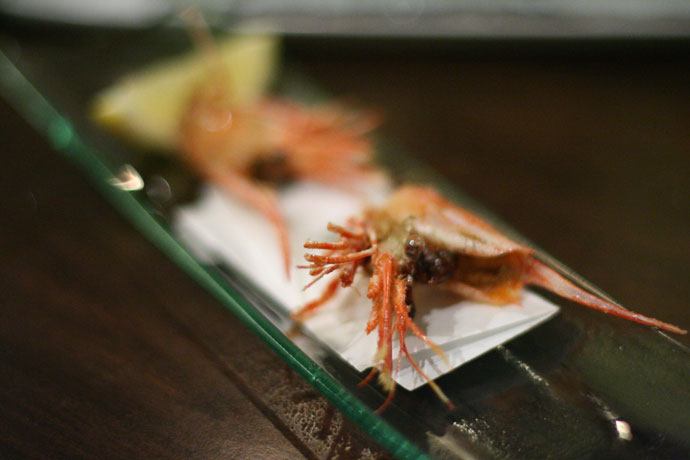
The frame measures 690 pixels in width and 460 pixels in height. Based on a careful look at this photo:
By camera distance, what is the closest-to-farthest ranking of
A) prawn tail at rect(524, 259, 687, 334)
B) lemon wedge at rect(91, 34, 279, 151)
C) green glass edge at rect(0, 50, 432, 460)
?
1. green glass edge at rect(0, 50, 432, 460)
2. prawn tail at rect(524, 259, 687, 334)
3. lemon wedge at rect(91, 34, 279, 151)

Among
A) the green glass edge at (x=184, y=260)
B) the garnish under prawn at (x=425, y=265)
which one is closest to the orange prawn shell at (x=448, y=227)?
the garnish under prawn at (x=425, y=265)

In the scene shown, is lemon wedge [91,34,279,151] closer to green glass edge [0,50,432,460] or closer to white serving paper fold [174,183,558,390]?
green glass edge [0,50,432,460]

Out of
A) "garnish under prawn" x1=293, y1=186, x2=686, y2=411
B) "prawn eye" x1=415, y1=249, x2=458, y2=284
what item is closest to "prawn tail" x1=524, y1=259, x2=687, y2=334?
"garnish under prawn" x1=293, y1=186, x2=686, y2=411

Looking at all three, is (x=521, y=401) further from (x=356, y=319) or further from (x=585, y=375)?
(x=356, y=319)

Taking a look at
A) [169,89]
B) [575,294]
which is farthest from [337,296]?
[169,89]

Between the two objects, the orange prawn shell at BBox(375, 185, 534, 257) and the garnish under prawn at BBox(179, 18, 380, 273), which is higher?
the garnish under prawn at BBox(179, 18, 380, 273)

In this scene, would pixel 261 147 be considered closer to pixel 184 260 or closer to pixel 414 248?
pixel 184 260

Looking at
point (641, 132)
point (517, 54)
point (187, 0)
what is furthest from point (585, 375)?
point (187, 0)
